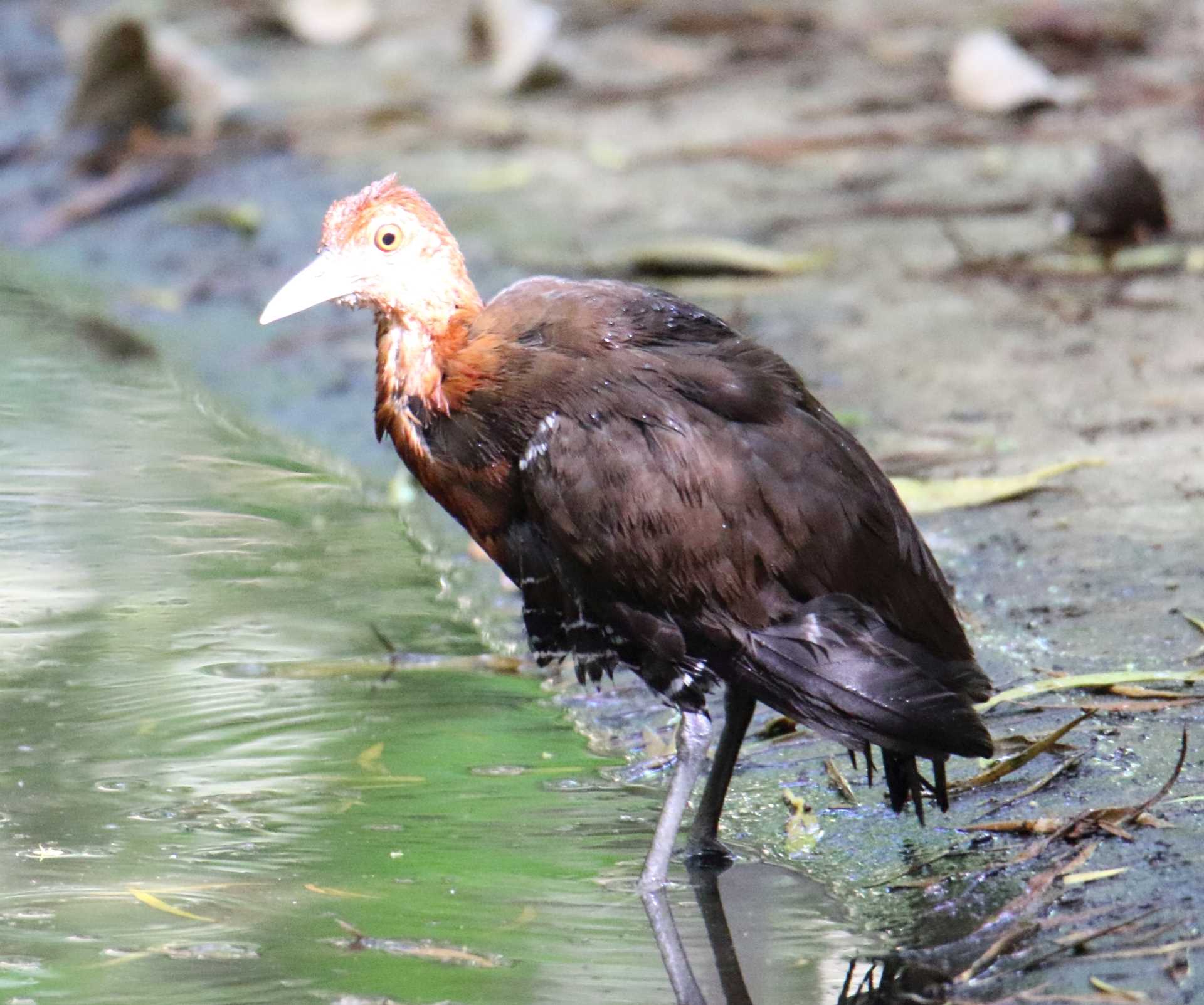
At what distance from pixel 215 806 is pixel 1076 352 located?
11.7 ft

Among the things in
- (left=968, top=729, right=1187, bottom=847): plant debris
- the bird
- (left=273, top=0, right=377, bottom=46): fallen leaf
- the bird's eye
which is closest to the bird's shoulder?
the bird

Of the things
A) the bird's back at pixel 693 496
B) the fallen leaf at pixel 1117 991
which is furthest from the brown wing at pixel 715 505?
the fallen leaf at pixel 1117 991

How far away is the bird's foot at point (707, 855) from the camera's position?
3.84 metres

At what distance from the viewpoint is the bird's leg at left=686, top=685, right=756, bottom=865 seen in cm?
390

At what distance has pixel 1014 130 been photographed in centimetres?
891

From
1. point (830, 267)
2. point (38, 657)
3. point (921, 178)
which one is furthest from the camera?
point (921, 178)

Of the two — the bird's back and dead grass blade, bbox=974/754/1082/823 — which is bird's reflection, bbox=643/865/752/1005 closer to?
the bird's back

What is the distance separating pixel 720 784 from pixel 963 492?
176cm

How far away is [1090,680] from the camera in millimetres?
4230

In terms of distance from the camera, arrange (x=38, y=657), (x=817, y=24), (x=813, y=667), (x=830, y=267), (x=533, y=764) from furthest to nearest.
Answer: (x=817, y=24) → (x=830, y=267) → (x=38, y=657) → (x=533, y=764) → (x=813, y=667)

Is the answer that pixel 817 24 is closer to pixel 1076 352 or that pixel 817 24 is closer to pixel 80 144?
pixel 80 144

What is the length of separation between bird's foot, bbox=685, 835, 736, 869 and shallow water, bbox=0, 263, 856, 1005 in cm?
4

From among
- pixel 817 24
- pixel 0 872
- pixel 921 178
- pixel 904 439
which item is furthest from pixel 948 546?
pixel 817 24

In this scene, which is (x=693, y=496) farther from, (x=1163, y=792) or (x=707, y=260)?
(x=707, y=260)
